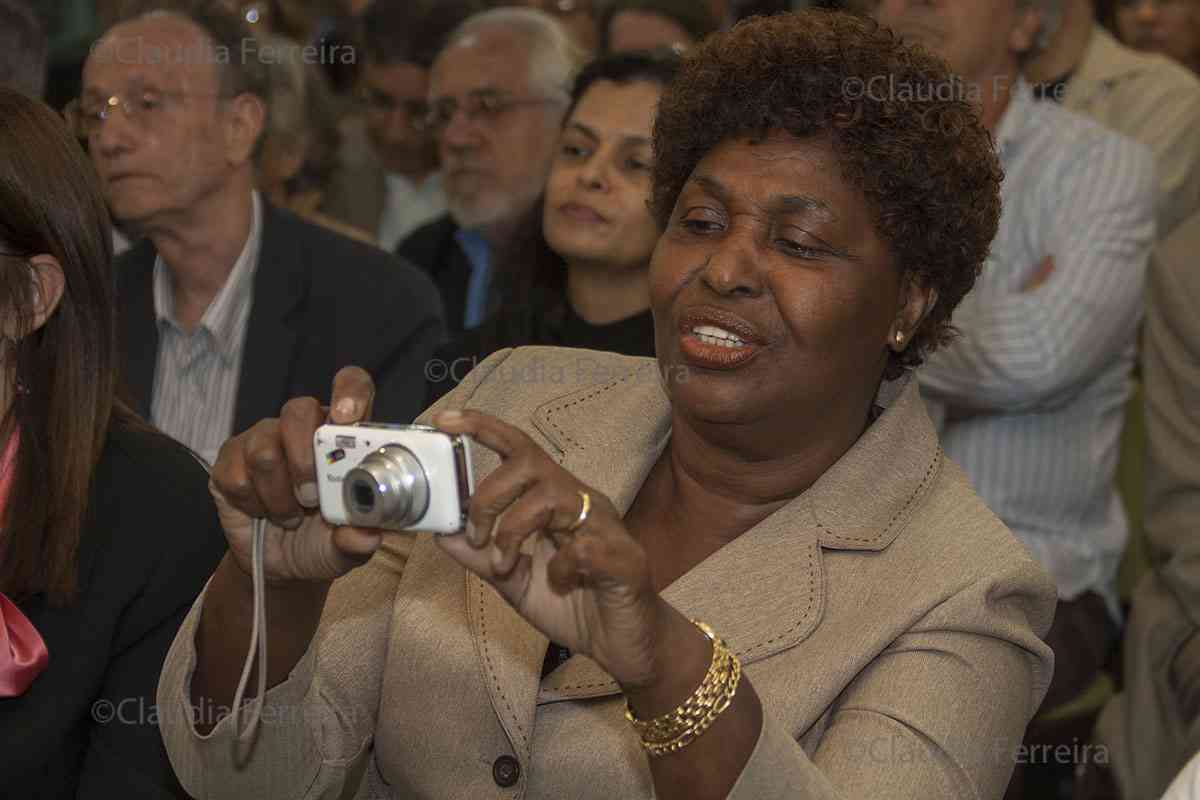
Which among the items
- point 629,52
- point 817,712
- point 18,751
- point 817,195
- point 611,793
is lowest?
point 18,751

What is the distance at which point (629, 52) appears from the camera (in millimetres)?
3520

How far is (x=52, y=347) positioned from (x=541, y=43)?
2.17m

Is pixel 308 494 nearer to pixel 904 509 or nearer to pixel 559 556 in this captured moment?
pixel 559 556

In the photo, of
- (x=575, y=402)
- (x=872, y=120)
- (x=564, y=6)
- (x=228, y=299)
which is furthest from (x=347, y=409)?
(x=564, y=6)

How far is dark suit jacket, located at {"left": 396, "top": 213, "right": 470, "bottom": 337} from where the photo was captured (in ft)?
14.5

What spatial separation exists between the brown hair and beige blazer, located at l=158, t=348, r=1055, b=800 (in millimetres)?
385

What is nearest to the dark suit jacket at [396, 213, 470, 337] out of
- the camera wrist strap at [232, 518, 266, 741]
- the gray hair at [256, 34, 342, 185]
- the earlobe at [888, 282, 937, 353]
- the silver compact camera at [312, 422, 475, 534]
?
the gray hair at [256, 34, 342, 185]

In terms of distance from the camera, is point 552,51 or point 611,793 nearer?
point 611,793

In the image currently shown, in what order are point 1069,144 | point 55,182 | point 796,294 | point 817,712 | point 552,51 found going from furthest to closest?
point 552,51 → point 1069,144 → point 55,182 → point 796,294 → point 817,712

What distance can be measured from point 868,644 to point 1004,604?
0.63ft

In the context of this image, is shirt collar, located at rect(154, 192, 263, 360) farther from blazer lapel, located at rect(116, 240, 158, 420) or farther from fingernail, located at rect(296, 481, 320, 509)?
fingernail, located at rect(296, 481, 320, 509)

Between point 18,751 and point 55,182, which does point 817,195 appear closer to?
point 55,182

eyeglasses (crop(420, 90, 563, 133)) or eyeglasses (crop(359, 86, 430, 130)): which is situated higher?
eyeglasses (crop(420, 90, 563, 133))

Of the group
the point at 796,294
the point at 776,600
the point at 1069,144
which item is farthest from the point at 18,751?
the point at 1069,144
